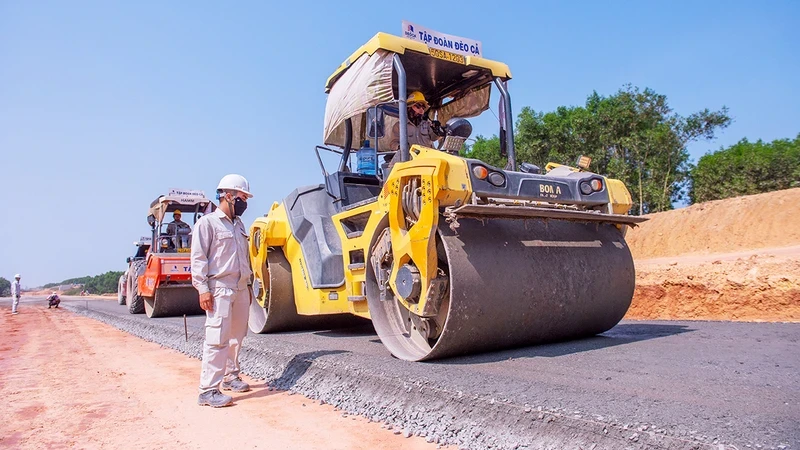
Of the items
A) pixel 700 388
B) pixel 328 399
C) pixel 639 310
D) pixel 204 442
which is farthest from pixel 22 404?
pixel 639 310

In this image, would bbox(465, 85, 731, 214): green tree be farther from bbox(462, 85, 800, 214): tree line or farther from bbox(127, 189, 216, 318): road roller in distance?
bbox(127, 189, 216, 318): road roller in distance

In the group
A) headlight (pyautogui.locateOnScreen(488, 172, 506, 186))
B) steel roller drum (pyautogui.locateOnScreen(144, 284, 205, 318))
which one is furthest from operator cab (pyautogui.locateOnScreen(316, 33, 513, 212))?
steel roller drum (pyautogui.locateOnScreen(144, 284, 205, 318))

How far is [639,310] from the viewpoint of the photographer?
31.6ft

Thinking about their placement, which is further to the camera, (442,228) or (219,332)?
(219,332)

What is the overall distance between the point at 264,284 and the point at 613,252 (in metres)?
3.68

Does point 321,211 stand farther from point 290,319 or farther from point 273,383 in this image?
point 273,383

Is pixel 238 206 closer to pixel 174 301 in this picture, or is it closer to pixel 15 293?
pixel 174 301

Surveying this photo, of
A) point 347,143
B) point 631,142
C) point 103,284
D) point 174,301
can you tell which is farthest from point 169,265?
point 103,284

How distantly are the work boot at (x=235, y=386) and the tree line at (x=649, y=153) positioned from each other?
23.7 m

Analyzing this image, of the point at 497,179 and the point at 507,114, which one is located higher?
the point at 507,114

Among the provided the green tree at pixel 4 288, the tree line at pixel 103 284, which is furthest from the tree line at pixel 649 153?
the green tree at pixel 4 288

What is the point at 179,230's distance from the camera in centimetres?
1279

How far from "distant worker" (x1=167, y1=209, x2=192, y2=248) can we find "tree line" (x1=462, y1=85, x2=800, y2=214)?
16902 millimetres

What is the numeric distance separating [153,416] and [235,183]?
168 cm
